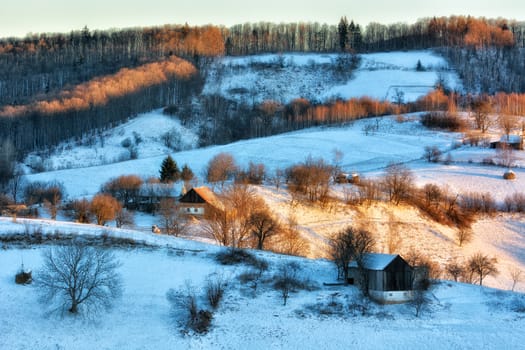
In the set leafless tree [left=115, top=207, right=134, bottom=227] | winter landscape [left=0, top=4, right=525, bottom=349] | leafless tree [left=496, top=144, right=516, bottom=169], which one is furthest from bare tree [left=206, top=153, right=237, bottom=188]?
leafless tree [left=496, top=144, right=516, bottom=169]

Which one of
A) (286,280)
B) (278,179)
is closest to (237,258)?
(286,280)

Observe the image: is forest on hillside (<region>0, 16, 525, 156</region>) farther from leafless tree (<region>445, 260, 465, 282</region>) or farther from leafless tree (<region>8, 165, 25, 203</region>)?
leafless tree (<region>445, 260, 465, 282</region>)

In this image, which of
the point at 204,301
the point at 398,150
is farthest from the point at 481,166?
the point at 204,301

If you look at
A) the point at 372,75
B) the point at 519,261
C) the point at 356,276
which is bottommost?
the point at 519,261

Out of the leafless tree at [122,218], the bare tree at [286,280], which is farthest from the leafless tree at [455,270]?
the leafless tree at [122,218]

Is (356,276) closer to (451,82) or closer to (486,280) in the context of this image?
(486,280)

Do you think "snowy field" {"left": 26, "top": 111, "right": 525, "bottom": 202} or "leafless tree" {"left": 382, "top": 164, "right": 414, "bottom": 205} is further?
"snowy field" {"left": 26, "top": 111, "right": 525, "bottom": 202}

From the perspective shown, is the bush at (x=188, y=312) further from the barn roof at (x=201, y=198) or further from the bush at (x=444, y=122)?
the bush at (x=444, y=122)
